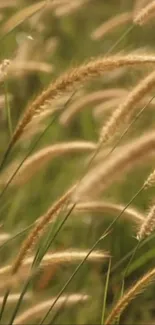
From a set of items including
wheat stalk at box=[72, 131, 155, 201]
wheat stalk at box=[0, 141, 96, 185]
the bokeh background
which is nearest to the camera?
wheat stalk at box=[72, 131, 155, 201]

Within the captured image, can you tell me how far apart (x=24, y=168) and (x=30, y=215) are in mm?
655

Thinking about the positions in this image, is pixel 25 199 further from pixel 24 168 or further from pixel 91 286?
pixel 24 168

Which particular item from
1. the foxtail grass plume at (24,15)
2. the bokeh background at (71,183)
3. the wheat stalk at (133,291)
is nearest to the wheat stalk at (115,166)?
the bokeh background at (71,183)

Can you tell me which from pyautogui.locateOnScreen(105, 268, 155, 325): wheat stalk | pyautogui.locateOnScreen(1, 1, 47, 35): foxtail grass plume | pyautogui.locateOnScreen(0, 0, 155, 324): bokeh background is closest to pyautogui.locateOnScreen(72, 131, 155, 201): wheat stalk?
pyautogui.locateOnScreen(0, 0, 155, 324): bokeh background

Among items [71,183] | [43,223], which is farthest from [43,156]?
[71,183]

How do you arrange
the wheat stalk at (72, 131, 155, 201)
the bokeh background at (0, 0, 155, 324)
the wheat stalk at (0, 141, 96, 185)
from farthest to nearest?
1. the bokeh background at (0, 0, 155, 324)
2. the wheat stalk at (0, 141, 96, 185)
3. the wheat stalk at (72, 131, 155, 201)

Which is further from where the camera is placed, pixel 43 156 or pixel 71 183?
pixel 71 183

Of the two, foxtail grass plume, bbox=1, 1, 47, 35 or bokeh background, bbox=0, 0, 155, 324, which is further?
bokeh background, bbox=0, 0, 155, 324

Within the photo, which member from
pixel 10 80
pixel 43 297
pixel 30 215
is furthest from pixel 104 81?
pixel 43 297

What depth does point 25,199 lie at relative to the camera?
6.31 ft

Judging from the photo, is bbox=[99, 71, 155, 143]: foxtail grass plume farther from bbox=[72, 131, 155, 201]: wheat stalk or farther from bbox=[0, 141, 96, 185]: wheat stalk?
bbox=[0, 141, 96, 185]: wheat stalk

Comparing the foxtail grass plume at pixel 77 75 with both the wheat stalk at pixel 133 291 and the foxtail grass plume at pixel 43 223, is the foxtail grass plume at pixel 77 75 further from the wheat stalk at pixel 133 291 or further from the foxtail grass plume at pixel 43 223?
the wheat stalk at pixel 133 291

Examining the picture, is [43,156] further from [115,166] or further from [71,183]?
[71,183]

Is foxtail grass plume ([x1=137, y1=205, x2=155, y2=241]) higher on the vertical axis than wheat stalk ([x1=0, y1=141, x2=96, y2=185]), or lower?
lower
